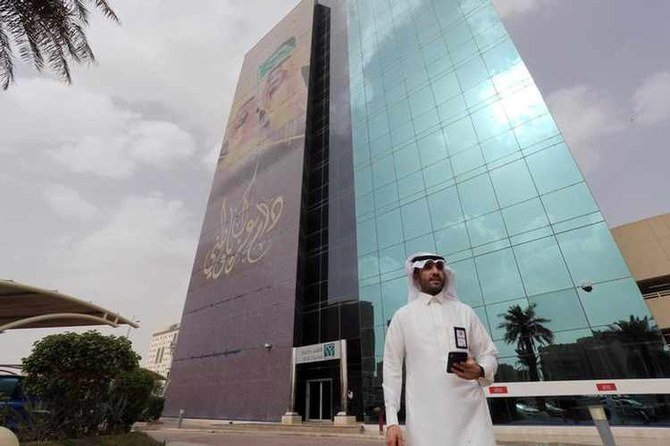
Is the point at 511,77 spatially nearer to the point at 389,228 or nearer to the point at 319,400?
the point at 389,228

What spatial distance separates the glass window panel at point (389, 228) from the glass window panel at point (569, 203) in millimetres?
7841

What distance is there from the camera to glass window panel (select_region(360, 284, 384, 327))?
20734 mm

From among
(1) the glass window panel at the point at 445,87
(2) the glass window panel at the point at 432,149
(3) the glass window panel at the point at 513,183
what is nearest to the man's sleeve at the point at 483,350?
(3) the glass window panel at the point at 513,183

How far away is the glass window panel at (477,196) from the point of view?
18.4 meters

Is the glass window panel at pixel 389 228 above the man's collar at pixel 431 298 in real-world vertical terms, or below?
above

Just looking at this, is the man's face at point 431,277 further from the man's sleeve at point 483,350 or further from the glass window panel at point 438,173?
the glass window panel at point 438,173

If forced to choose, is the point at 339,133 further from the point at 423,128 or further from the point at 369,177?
the point at 423,128

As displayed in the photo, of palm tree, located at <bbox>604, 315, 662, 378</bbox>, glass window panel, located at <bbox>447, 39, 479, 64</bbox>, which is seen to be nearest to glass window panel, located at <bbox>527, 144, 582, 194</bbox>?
palm tree, located at <bbox>604, 315, 662, 378</bbox>

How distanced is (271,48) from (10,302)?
3583 centimetres

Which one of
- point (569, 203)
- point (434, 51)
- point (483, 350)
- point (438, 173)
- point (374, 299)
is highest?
point (434, 51)

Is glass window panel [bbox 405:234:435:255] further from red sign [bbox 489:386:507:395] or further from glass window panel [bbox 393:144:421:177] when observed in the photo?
red sign [bbox 489:386:507:395]

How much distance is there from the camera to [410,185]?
22422mm

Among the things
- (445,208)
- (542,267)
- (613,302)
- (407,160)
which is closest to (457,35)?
(407,160)

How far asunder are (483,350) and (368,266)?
784 inches
